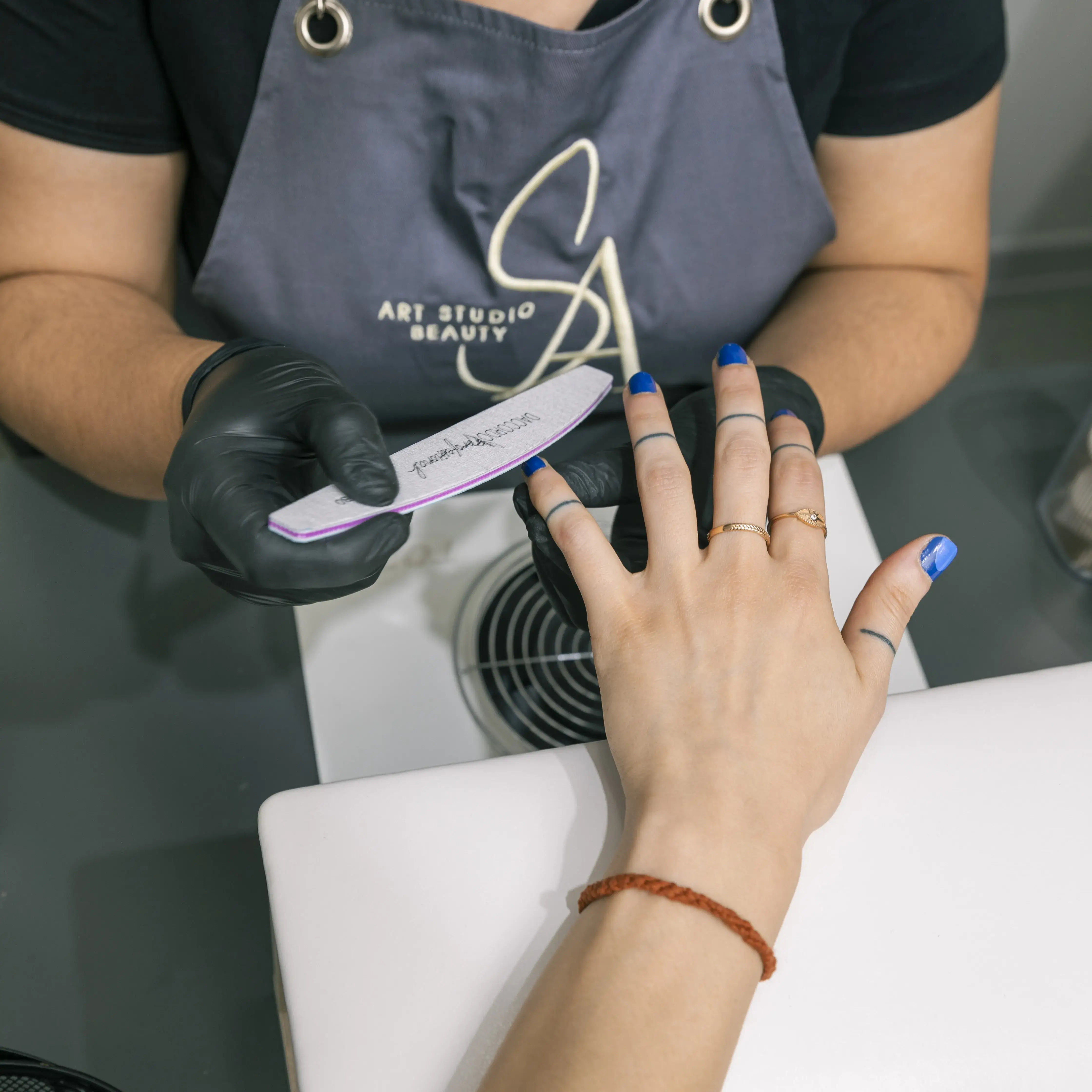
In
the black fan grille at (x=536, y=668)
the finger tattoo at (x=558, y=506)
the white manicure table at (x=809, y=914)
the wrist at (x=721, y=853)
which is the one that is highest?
the finger tattoo at (x=558, y=506)

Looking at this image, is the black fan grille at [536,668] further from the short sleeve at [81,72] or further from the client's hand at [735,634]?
the short sleeve at [81,72]

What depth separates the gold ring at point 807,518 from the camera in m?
0.59

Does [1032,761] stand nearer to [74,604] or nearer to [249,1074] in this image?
[249,1074]

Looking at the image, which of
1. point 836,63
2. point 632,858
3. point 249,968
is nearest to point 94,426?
point 249,968

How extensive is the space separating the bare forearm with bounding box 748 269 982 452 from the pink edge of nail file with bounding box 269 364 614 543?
29cm

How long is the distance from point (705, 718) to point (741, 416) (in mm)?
229

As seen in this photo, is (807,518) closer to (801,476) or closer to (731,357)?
(801,476)

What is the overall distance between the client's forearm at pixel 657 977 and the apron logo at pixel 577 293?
17.4 inches

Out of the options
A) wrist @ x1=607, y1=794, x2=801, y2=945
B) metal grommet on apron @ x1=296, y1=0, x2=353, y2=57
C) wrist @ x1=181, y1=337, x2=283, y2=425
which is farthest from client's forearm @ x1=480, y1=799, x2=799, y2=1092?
metal grommet on apron @ x1=296, y1=0, x2=353, y2=57

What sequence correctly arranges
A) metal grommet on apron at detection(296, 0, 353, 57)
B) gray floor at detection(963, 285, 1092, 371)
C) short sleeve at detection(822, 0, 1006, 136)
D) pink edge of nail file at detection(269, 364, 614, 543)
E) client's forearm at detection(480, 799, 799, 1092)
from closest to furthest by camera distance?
client's forearm at detection(480, 799, 799, 1092)
pink edge of nail file at detection(269, 364, 614, 543)
metal grommet on apron at detection(296, 0, 353, 57)
short sleeve at detection(822, 0, 1006, 136)
gray floor at detection(963, 285, 1092, 371)

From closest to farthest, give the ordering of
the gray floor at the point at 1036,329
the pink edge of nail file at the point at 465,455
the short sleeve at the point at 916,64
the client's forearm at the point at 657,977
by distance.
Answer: the client's forearm at the point at 657,977
the pink edge of nail file at the point at 465,455
the short sleeve at the point at 916,64
the gray floor at the point at 1036,329

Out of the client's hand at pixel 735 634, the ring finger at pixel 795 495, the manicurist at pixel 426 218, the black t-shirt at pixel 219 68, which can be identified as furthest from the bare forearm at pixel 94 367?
the ring finger at pixel 795 495

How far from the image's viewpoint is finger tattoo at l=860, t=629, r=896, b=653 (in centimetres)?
56

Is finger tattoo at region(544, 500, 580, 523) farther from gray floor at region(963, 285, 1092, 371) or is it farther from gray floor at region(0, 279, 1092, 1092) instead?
gray floor at region(963, 285, 1092, 371)
